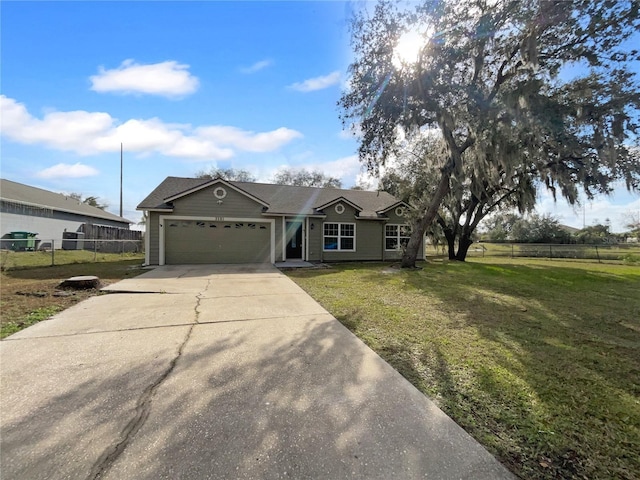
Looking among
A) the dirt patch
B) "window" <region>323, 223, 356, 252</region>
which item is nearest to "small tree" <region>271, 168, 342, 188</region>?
"window" <region>323, 223, 356, 252</region>

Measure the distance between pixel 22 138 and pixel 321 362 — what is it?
1983 centimetres

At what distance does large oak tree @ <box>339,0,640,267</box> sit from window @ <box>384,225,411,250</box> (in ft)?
13.9

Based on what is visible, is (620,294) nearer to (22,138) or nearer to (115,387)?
(115,387)

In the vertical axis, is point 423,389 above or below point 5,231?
below

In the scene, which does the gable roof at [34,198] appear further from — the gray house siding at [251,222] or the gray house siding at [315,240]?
the gray house siding at [315,240]

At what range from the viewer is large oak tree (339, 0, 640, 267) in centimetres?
820

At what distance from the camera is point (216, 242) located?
13289 mm

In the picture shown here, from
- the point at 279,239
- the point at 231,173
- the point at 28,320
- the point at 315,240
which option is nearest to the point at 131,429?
the point at 28,320

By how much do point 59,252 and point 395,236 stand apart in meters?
17.8

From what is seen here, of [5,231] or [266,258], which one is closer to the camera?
[266,258]

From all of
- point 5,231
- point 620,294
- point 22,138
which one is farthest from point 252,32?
point 5,231

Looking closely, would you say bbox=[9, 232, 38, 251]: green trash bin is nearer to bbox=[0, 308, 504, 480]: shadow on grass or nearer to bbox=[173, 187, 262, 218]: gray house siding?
bbox=[173, 187, 262, 218]: gray house siding

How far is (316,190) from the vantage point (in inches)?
705

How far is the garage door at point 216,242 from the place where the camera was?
503 inches
